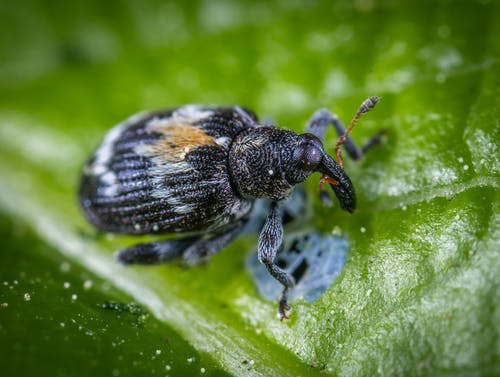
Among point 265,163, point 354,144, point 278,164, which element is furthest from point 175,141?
point 354,144

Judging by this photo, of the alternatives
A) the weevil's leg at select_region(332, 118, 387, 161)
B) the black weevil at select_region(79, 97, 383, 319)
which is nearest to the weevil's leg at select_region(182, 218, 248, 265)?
the black weevil at select_region(79, 97, 383, 319)

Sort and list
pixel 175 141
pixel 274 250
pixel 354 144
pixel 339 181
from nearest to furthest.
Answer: pixel 339 181
pixel 274 250
pixel 354 144
pixel 175 141

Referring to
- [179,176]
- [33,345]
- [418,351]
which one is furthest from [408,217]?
[33,345]

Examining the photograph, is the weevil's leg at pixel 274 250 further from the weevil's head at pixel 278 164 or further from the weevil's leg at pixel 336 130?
the weevil's leg at pixel 336 130

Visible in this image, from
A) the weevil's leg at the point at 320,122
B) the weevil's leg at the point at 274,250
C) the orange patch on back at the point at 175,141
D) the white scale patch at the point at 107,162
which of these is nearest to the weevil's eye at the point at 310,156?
the weevil's leg at the point at 320,122

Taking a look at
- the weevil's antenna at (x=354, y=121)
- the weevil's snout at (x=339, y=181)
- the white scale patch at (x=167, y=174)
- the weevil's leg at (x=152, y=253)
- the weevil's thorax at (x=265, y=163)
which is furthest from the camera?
the weevil's leg at (x=152, y=253)

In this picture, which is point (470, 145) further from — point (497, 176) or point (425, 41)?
point (425, 41)

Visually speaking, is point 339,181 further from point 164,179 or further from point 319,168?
point 164,179
